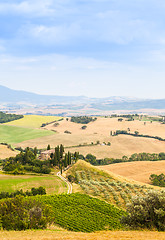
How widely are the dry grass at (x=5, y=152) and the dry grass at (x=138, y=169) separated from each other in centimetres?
6003

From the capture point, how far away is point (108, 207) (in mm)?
53438

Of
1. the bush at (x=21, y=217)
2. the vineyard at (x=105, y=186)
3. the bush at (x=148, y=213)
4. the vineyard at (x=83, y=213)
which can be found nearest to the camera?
the bush at (x=148, y=213)

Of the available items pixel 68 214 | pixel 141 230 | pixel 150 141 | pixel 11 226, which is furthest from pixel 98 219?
pixel 150 141

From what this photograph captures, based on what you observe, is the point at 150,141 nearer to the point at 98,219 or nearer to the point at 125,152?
the point at 125,152

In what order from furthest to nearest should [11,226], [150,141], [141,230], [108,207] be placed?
1. [150,141]
2. [108,207]
3. [11,226]
4. [141,230]

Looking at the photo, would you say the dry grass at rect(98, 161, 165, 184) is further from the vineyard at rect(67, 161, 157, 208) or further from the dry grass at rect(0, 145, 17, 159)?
the dry grass at rect(0, 145, 17, 159)

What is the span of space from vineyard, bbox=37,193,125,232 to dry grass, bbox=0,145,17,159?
8462 centimetres

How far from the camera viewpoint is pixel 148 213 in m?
35.4

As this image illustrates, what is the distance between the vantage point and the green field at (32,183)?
6662 centimetres

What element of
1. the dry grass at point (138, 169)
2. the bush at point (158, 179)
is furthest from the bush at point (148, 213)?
the dry grass at point (138, 169)

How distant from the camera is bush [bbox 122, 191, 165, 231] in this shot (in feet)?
112

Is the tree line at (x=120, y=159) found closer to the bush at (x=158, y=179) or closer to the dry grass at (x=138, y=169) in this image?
the dry grass at (x=138, y=169)

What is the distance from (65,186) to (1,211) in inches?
1280

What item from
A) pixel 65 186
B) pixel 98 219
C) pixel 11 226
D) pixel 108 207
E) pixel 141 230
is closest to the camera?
pixel 141 230
